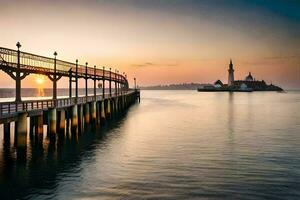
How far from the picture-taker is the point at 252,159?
26.5 metres

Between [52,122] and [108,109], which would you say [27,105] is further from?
[108,109]

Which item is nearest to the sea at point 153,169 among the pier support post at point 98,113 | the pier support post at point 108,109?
the pier support post at point 98,113

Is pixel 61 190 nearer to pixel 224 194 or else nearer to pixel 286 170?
pixel 224 194

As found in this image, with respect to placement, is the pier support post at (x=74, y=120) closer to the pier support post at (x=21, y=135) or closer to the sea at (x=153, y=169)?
the sea at (x=153, y=169)

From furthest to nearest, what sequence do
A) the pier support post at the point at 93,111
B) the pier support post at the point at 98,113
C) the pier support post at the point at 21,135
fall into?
the pier support post at the point at 98,113 → the pier support post at the point at 93,111 → the pier support post at the point at 21,135

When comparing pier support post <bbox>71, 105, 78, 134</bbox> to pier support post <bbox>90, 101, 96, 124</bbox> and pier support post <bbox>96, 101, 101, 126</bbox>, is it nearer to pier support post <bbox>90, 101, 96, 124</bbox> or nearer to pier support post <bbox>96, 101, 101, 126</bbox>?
pier support post <bbox>90, 101, 96, 124</bbox>

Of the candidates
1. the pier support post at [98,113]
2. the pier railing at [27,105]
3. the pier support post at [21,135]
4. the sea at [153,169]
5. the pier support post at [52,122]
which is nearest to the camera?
the sea at [153,169]

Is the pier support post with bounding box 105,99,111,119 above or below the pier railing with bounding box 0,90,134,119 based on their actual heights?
below

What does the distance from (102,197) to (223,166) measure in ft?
31.9

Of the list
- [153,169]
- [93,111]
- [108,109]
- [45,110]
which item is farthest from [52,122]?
[108,109]

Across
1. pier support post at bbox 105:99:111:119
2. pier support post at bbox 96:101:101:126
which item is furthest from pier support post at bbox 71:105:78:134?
pier support post at bbox 105:99:111:119

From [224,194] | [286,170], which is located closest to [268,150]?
[286,170]

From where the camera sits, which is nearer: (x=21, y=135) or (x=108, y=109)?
(x=21, y=135)

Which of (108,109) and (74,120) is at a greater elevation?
(108,109)
